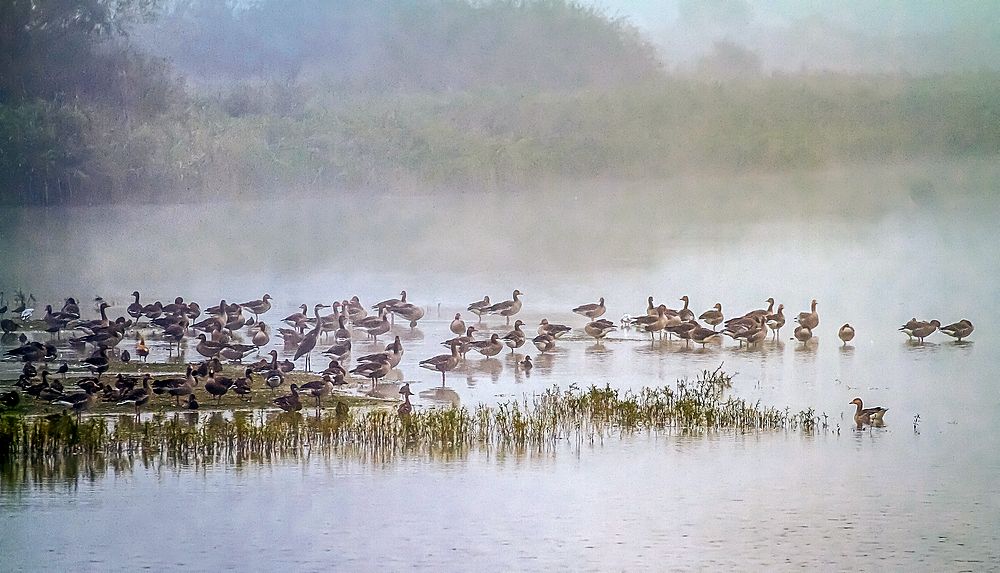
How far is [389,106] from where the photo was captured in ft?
61.3

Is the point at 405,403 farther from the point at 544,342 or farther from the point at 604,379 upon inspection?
the point at 544,342

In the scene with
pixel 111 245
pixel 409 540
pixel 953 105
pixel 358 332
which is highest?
pixel 953 105

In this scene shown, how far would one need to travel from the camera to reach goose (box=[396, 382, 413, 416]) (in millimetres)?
8680

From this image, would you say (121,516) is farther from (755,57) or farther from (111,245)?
(755,57)

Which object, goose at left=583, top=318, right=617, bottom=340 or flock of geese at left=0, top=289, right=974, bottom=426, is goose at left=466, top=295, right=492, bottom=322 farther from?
goose at left=583, top=318, right=617, bottom=340

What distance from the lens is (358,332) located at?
12383mm

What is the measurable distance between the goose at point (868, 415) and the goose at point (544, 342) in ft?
8.84

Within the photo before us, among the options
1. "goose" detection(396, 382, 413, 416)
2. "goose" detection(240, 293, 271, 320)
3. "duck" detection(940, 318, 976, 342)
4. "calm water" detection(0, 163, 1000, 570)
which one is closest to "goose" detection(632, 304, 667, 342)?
"calm water" detection(0, 163, 1000, 570)

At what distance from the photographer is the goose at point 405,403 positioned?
8680 mm

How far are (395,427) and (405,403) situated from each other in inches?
24.0

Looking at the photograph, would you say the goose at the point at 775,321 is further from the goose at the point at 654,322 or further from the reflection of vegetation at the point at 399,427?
the reflection of vegetation at the point at 399,427

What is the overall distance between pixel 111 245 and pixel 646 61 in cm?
687

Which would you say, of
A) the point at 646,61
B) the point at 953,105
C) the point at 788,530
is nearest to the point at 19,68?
the point at 646,61

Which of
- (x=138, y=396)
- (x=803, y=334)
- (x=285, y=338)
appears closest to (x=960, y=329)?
→ (x=803, y=334)
